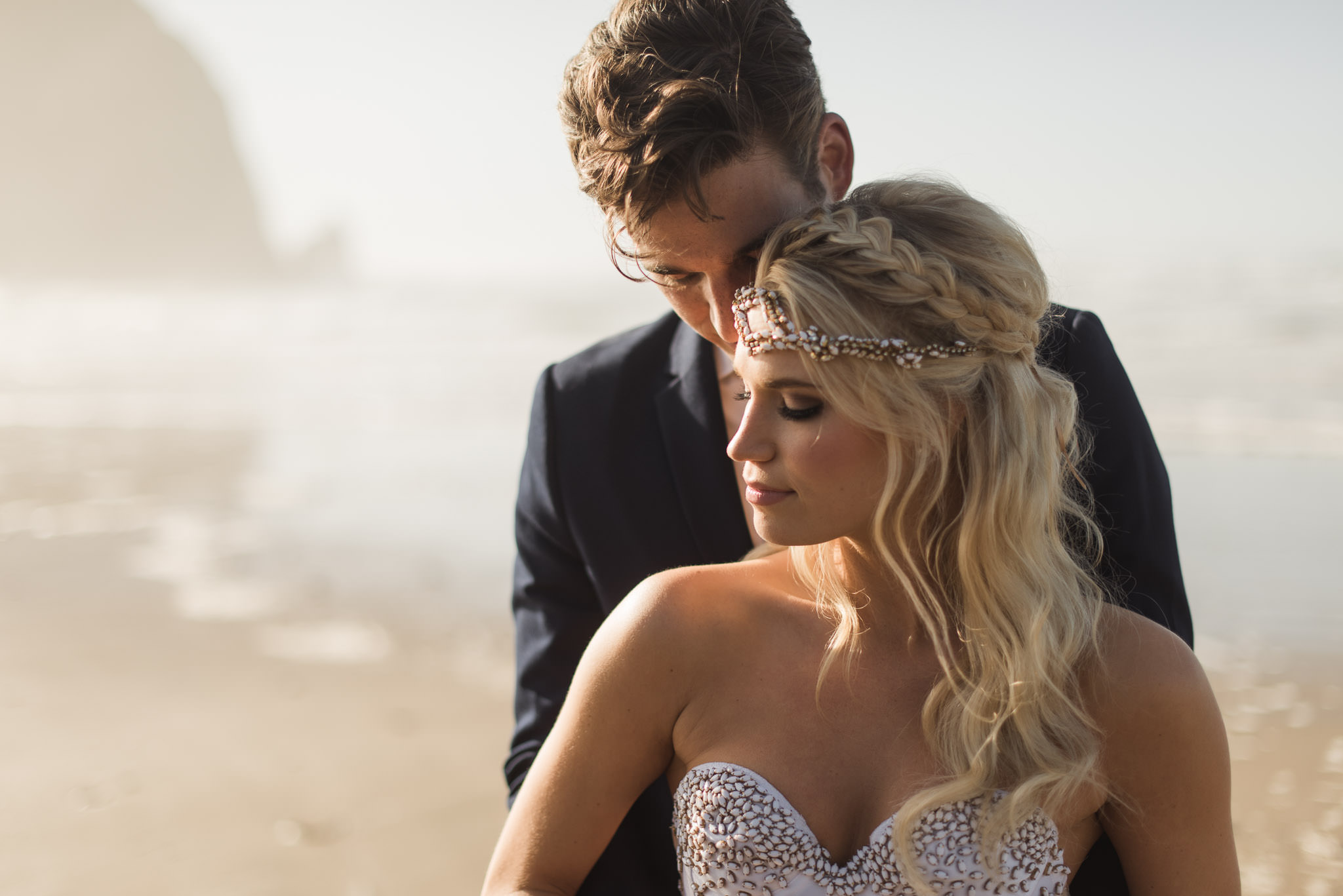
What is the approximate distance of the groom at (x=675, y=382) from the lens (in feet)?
8.10

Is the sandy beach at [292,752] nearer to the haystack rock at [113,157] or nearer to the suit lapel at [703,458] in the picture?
the suit lapel at [703,458]

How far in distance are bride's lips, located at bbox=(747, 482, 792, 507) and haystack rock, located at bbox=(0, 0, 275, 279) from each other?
179 ft

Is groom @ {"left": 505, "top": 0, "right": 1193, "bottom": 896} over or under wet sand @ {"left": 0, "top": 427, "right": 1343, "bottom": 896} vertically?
over

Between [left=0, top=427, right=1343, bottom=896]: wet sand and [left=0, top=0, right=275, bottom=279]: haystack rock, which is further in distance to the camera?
[left=0, top=0, right=275, bottom=279]: haystack rock

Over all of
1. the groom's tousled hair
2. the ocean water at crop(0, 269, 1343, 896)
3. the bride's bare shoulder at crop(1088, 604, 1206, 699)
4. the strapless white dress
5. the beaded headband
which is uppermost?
the groom's tousled hair

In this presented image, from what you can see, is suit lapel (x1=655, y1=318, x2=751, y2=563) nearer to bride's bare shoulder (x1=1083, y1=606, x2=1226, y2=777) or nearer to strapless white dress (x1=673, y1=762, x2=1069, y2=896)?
strapless white dress (x1=673, y1=762, x2=1069, y2=896)

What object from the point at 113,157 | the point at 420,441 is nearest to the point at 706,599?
the point at 420,441

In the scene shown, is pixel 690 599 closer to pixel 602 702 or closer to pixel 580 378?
pixel 602 702

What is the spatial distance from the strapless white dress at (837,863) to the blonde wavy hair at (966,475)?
4 centimetres

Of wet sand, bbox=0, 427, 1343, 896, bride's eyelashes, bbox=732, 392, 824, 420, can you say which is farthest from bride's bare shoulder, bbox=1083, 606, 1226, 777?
wet sand, bbox=0, 427, 1343, 896

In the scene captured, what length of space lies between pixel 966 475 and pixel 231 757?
4418 mm

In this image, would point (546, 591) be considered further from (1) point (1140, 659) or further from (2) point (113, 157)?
(2) point (113, 157)

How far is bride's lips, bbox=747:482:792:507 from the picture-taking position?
2170 millimetres

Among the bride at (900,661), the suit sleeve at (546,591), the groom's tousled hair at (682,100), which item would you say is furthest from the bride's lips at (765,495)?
the suit sleeve at (546,591)
